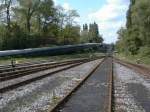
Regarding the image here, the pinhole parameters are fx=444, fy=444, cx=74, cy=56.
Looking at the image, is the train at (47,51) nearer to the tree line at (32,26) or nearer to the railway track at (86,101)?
the tree line at (32,26)

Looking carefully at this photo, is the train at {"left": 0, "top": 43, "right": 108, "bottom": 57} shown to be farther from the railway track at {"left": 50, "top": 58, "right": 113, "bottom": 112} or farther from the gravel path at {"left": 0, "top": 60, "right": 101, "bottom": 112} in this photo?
the railway track at {"left": 50, "top": 58, "right": 113, "bottom": 112}

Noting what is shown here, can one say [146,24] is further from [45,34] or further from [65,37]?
[65,37]

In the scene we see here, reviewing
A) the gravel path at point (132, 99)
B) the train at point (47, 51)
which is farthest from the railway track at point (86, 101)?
the train at point (47, 51)

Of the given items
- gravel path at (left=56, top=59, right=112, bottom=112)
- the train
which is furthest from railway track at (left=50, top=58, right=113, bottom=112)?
the train

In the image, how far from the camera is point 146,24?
76188 mm

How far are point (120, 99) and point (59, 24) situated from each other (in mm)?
122451

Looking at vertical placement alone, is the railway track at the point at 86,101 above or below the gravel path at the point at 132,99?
above

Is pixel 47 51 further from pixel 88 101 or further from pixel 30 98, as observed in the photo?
pixel 88 101

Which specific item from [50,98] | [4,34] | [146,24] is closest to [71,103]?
[50,98]

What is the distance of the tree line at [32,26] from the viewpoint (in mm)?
94675

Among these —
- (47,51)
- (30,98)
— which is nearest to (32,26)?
(47,51)

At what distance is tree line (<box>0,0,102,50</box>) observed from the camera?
94.7 m

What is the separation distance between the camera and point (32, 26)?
121 meters

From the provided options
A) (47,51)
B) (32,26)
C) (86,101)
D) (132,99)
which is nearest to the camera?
(86,101)
